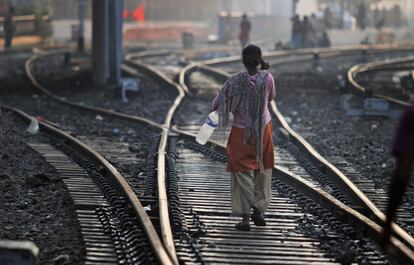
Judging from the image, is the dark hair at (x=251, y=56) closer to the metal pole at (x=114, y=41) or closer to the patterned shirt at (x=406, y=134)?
the patterned shirt at (x=406, y=134)

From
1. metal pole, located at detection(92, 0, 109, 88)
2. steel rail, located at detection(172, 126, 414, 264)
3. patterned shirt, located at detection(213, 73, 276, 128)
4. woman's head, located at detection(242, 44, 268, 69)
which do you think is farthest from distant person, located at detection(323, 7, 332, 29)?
woman's head, located at detection(242, 44, 268, 69)

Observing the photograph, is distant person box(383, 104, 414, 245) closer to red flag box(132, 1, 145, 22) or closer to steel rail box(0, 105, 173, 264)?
steel rail box(0, 105, 173, 264)

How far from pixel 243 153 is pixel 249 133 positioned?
18 cm

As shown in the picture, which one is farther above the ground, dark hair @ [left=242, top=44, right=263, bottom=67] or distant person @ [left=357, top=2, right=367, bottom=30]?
dark hair @ [left=242, top=44, right=263, bottom=67]

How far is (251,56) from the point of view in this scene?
262 inches

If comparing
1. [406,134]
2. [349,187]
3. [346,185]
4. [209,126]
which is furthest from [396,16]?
[406,134]

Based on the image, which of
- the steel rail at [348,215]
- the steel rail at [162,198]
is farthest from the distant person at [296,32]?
the steel rail at [348,215]

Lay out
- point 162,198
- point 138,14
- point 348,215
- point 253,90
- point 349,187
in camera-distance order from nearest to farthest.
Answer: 1. point 253,90
2. point 348,215
3. point 162,198
4. point 349,187
5. point 138,14

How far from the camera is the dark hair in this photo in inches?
262

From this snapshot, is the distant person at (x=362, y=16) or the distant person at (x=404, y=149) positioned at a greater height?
the distant person at (x=404, y=149)

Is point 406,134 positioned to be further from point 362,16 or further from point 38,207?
point 362,16

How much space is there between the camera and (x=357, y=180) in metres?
9.36

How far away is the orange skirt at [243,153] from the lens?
22.3ft

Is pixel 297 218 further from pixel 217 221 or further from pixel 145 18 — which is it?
pixel 145 18
